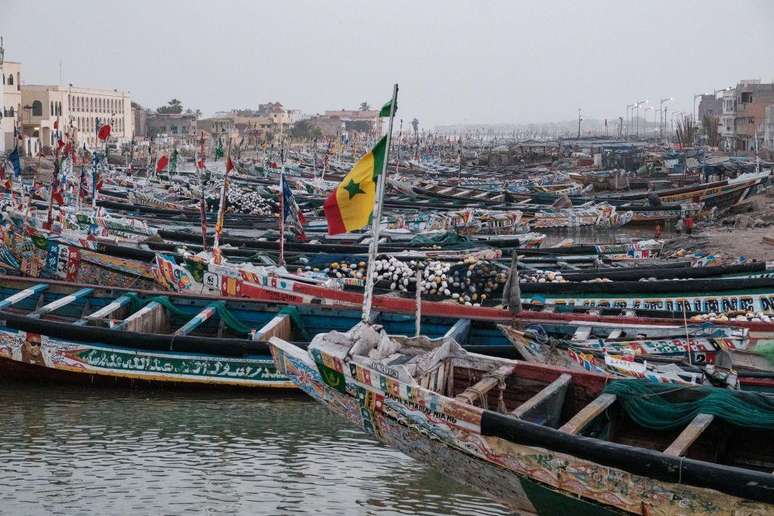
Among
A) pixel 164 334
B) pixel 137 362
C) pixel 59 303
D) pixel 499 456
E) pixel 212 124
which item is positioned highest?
pixel 212 124

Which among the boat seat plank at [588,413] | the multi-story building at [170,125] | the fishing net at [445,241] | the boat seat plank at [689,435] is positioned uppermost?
the multi-story building at [170,125]

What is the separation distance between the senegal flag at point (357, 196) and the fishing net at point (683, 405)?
10.5 ft

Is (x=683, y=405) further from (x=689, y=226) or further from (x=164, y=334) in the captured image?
(x=689, y=226)

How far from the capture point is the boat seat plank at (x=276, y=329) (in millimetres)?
14414

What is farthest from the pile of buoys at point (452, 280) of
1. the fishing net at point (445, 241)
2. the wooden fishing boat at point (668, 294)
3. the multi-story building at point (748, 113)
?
the multi-story building at point (748, 113)

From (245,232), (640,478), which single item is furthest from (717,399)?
(245,232)

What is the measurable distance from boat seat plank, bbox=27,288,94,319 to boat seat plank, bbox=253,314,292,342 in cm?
335

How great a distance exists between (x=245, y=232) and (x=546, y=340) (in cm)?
1951

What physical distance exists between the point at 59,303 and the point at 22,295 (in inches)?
36.9

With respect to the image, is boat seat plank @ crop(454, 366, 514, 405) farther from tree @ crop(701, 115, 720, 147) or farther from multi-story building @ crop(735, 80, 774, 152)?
tree @ crop(701, 115, 720, 147)

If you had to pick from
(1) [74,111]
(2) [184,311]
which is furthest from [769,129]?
(2) [184,311]

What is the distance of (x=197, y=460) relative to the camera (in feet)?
39.4

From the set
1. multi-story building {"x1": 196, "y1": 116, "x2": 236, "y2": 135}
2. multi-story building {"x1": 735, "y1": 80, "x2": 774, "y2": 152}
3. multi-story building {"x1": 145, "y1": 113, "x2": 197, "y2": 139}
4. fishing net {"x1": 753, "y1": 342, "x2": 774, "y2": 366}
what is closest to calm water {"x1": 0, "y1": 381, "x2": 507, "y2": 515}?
fishing net {"x1": 753, "y1": 342, "x2": 774, "y2": 366}

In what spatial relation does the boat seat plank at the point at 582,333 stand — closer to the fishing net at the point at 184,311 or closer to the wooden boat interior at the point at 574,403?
the wooden boat interior at the point at 574,403
